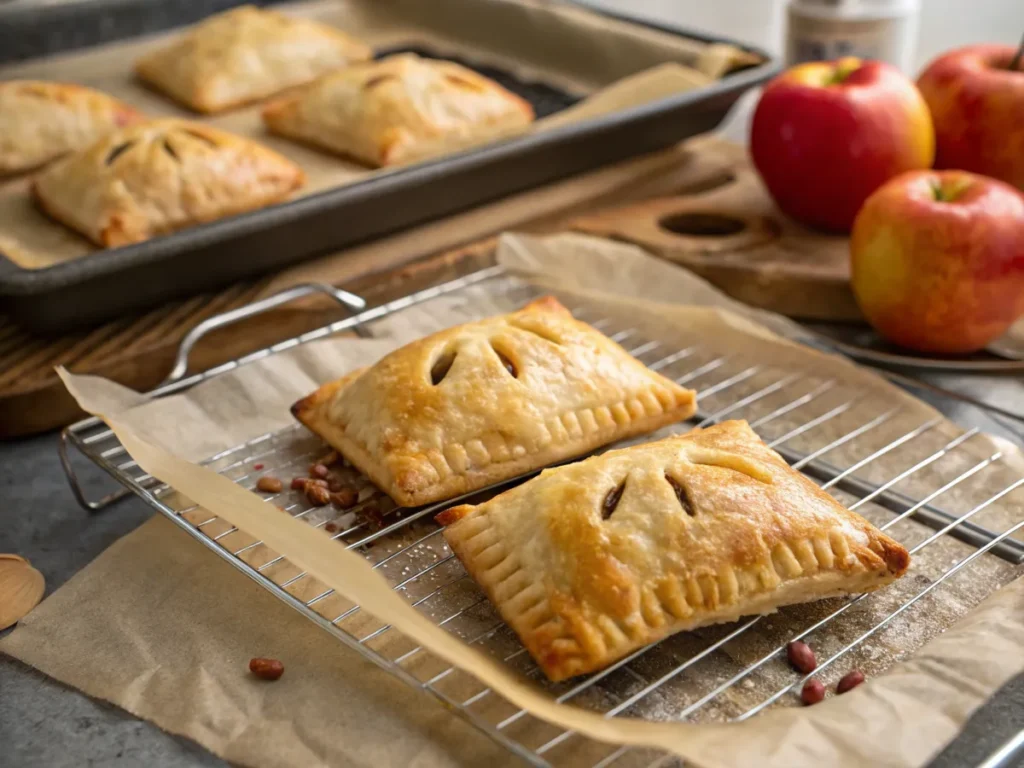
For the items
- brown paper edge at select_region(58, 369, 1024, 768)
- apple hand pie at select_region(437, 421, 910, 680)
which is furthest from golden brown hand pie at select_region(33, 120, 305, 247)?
apple hand pie at select_region(437, 421, 910, 680)

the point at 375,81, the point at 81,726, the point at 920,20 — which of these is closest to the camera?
the point at 81,726

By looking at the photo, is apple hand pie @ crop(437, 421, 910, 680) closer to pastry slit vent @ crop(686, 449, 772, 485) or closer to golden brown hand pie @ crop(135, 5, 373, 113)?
pastry slit vent @ crop(686, 449, 772, 485)

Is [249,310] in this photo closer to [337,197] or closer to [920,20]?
[337,197]

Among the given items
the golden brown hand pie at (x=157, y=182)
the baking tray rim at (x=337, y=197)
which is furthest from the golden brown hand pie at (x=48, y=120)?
the baking tray rim at (x=337, y=197)

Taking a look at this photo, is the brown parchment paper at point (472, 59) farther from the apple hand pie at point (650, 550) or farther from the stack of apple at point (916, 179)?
the apple hand pie at point (650, 550)

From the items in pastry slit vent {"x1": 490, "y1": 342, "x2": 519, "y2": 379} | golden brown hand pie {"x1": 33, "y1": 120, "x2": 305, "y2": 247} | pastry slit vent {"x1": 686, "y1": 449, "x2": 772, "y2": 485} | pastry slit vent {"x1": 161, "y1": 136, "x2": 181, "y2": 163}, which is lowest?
pastry slit vent {"x1": 686, "y1": 449, "x2": 772, "y2": 485}

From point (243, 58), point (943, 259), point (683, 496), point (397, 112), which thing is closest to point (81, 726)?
point (683, 496)
